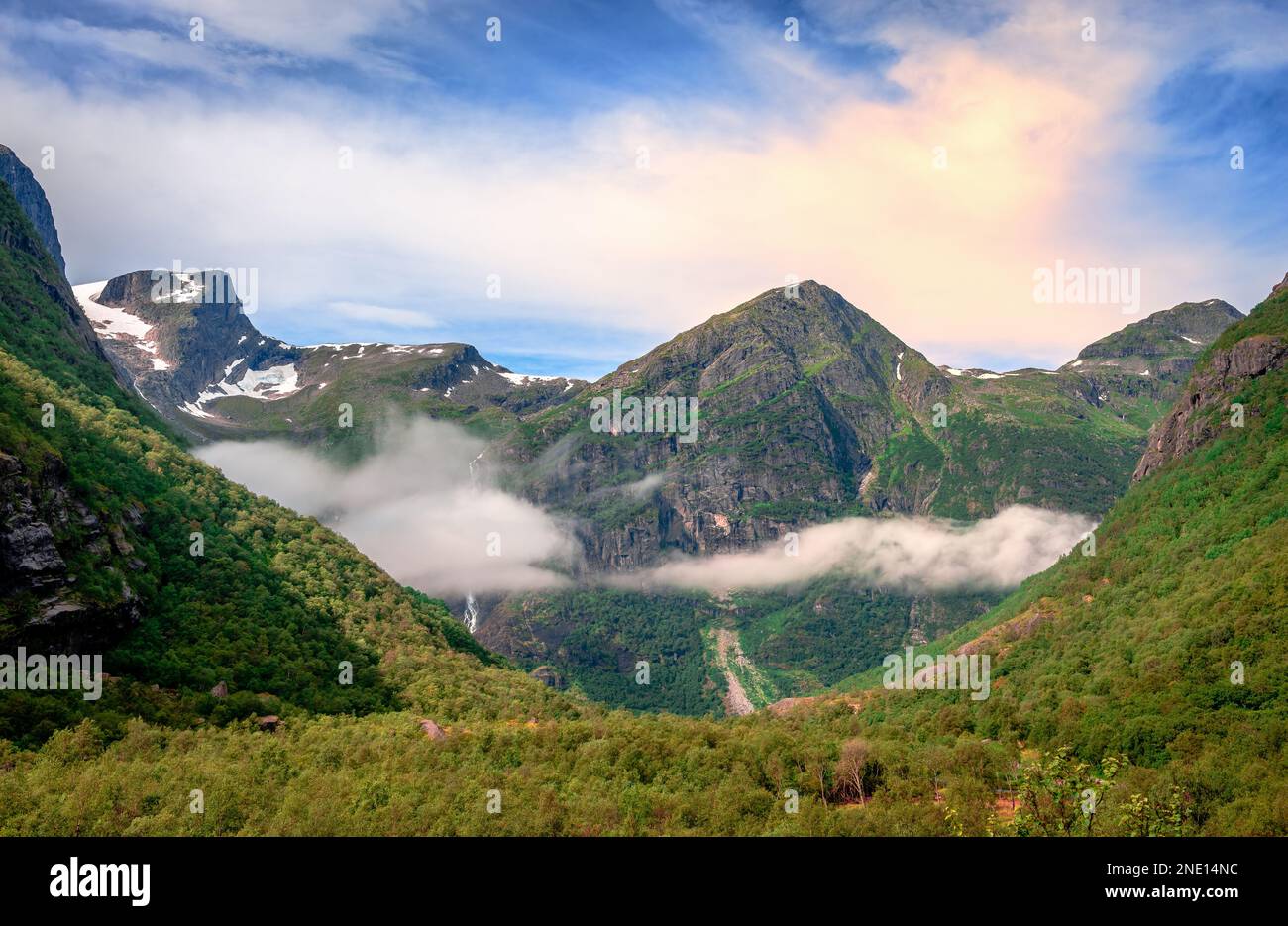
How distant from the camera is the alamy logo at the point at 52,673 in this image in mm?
72688

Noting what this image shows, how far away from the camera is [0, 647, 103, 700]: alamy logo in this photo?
238ft

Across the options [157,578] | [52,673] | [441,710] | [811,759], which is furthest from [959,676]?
[52,673]

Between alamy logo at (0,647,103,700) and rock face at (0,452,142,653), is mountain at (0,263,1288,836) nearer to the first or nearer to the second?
alamy logo at (0,647,103,700)

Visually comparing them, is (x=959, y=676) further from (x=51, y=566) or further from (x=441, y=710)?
(x=51, y=566)

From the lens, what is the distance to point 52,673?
251 ft
